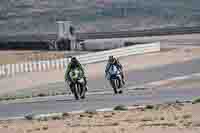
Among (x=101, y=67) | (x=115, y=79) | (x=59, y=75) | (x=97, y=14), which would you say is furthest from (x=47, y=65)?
(x=97, y=14)

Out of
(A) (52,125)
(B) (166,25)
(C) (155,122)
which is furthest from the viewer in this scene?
(B) (166,25)

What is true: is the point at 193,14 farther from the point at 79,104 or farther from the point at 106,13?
the point at 79,104

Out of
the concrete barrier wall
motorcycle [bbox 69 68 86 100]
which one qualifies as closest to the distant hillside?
the concrete barrier wall

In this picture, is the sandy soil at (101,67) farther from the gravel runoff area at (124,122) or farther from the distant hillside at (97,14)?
the distant hillside at (97,14)

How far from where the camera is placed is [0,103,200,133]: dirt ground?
1376 cm

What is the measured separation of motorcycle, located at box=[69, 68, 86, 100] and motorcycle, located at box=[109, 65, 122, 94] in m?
1.91

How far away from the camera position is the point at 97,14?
3664 inches

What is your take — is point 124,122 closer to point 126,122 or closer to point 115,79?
point 126,122

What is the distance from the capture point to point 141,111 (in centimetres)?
1748

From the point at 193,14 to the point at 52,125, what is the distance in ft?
236

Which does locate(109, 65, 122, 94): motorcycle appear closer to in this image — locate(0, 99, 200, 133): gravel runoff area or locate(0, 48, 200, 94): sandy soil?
locate(0, 99, 200, 133): gravel runoff area

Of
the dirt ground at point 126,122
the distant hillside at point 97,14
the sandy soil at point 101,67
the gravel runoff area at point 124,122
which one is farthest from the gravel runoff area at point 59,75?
the distant hillside at point 97,14

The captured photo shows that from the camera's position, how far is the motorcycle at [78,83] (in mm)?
23812

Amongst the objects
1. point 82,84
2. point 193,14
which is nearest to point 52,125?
point 82,84
